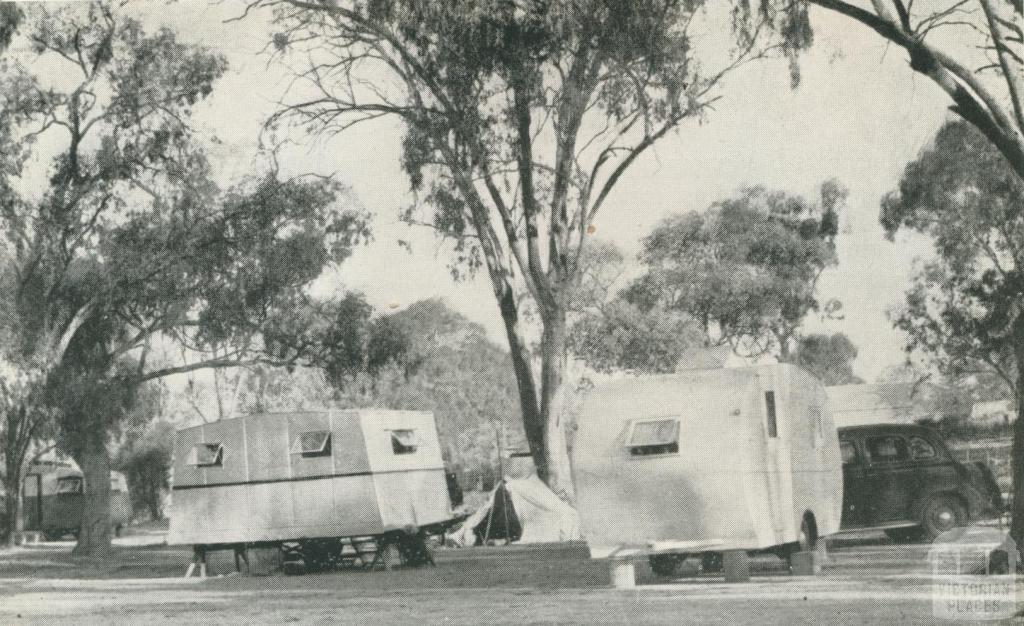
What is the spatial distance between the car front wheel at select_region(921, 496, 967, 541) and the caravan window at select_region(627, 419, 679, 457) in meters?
7.05

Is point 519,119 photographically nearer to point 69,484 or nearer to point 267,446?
point 267,446

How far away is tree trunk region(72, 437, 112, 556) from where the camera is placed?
24.5m

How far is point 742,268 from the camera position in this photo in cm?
2867

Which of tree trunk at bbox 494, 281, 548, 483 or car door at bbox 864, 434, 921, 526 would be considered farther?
tree trunk at bbox 494, 281, 548, 483

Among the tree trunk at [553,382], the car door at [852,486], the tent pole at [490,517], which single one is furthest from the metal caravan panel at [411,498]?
the car door at [852,486]

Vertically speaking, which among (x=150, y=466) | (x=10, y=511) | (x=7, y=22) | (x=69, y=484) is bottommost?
(x=10, y=511)

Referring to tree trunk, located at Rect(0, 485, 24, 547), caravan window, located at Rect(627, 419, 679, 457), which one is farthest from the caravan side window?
tree trunk, located at Rect(0, 485, 24, 547)

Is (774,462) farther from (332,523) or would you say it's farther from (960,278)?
(960,278)

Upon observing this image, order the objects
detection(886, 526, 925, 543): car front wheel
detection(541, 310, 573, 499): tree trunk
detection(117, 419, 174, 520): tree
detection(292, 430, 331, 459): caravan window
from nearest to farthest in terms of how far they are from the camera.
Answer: detection(292, 430, 331, 459): caravan window < detection(886, 526, 925, 543): car front wheel < detection(541, 310, 573, 499): tree trunk < detection(117, 419, 174, 520): tree

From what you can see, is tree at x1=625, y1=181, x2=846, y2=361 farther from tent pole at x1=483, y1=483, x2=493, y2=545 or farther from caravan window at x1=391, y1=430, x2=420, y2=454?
caravan window at x1=391, y1=430, x2=420, y2=454

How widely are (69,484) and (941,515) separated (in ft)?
84.6

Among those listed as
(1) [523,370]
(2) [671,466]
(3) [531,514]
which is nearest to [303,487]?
(1) [523,370]

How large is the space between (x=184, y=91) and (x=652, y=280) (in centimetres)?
1210

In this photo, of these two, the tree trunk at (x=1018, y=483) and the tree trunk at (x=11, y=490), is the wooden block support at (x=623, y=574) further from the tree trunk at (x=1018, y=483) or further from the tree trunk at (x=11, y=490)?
the tree trunk at (x=11, y=490)
